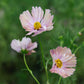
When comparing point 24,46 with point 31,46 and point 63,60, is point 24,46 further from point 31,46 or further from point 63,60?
Result: point 63,60

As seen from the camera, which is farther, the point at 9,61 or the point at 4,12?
the point at 4,12

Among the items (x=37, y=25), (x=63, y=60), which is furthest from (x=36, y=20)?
(x=63, y=60)

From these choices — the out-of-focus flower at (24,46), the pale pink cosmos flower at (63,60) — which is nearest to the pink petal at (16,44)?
the out-of-focus flower at (24,46)

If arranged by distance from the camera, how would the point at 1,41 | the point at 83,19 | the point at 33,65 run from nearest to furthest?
the point at 33,65, the point at 1,41, the point at 83,19

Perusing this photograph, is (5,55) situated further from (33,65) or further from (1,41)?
(33,65)

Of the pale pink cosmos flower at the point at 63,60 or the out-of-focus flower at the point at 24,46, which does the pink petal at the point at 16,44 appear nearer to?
the out-of-focus flower at the point at 24,46

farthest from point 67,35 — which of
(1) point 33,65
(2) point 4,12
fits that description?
(2) point 4,12
